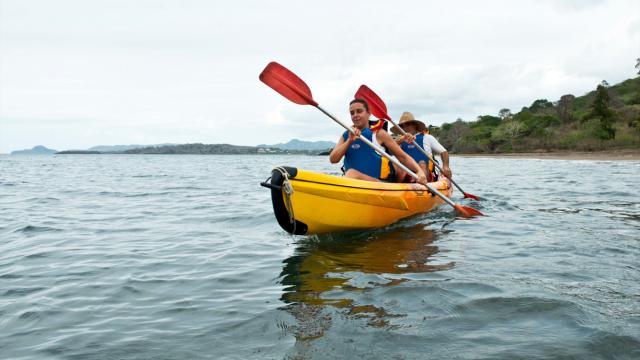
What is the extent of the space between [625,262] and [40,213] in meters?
10.4

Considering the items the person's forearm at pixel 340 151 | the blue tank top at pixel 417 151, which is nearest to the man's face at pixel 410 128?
the blue tank top at pixel 417 151

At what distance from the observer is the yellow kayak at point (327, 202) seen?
6.03 metres

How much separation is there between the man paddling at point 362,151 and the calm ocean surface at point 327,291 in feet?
3.02

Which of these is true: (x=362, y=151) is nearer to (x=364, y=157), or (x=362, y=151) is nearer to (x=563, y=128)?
(x=364, y=157)

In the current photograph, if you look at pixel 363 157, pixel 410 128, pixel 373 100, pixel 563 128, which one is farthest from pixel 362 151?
pixel 563 128

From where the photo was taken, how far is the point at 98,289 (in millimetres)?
4715

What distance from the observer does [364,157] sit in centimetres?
744

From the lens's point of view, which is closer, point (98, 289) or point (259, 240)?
point (98, 289)

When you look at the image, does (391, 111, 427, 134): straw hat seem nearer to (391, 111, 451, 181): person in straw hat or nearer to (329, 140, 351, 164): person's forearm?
(391, 111, 451, 181): person in straw hat

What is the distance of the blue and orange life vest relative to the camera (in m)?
7.27

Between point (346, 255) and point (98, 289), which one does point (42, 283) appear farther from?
point (346, 255)

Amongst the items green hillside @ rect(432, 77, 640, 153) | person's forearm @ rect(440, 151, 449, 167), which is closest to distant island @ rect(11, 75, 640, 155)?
green hillside @ rect(432, 77, 640, 153)

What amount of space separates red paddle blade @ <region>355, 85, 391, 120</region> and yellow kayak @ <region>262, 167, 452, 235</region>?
8.50 ft

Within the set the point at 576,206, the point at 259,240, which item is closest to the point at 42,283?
the point at 259,240
